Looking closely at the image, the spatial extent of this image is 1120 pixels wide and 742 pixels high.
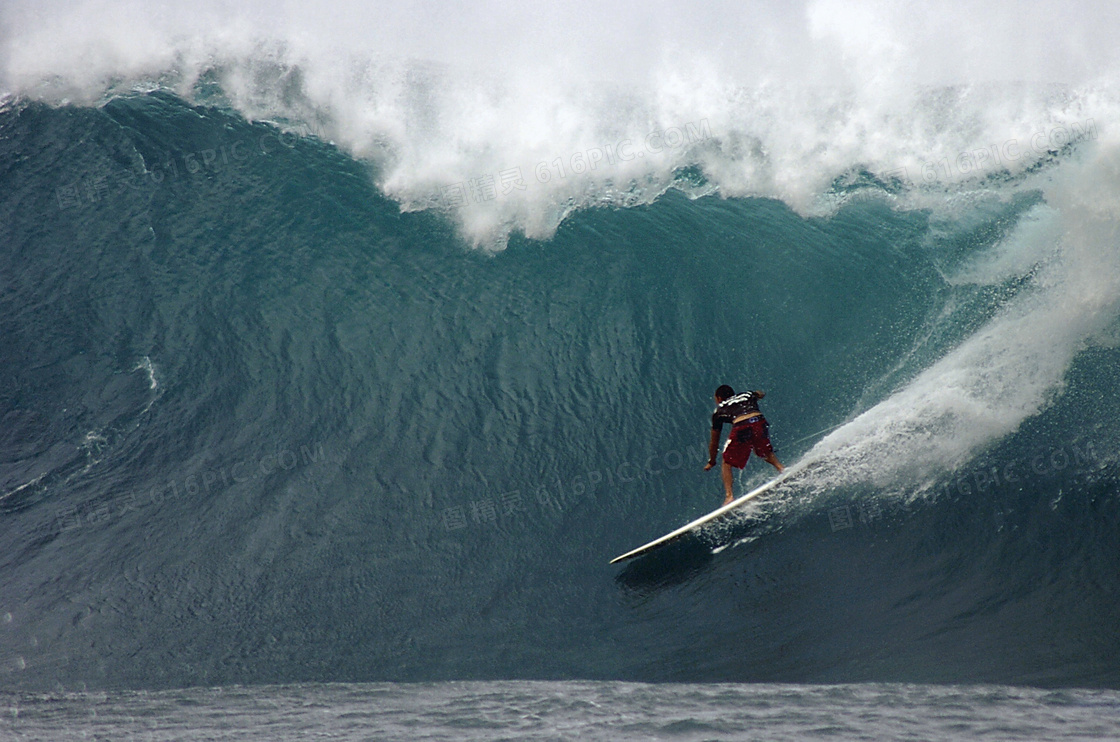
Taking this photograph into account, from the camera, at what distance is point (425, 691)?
19.6 ft

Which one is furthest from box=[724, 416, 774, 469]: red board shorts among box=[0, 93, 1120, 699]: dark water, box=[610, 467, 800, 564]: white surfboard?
box=[0, 93, 1120, 699]: dark water

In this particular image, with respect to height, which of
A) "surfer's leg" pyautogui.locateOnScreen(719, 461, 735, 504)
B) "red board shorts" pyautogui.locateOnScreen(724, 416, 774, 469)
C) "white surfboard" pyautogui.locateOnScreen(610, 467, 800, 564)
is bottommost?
"white surfboard" pyautogui.locateOnScreen(610, 467, 800, 564)

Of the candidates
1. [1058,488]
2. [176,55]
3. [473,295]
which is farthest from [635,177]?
[176,55]

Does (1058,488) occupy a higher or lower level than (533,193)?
lower

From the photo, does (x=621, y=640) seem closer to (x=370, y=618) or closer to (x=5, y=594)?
(x=370, y=618)

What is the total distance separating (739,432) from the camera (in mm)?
7367

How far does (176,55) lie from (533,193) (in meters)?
6.67

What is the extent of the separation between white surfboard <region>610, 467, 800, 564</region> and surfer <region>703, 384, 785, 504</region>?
0.34ft

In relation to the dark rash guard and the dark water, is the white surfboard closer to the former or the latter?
the dark water

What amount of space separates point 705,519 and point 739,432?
88cm

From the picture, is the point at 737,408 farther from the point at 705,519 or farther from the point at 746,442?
the point at 705,519

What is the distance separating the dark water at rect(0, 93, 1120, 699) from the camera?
21.2 feet

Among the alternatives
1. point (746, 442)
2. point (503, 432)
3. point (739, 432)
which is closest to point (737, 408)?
point (739, 432)

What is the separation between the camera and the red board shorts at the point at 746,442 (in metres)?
7.36
